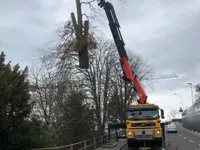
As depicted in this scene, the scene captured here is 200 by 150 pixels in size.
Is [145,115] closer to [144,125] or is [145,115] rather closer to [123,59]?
[144,125]

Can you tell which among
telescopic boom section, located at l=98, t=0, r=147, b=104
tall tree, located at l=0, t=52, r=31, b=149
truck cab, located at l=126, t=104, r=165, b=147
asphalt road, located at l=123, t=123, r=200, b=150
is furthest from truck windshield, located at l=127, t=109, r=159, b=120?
tall tree, located at l=0, t=52, r=31, b=149

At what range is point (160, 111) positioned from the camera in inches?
1071

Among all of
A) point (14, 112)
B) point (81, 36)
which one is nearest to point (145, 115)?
point (14, 112)

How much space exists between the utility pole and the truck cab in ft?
50.8

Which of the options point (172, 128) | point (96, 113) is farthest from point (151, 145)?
point (172, 128)

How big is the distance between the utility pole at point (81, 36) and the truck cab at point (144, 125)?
15.5 metres

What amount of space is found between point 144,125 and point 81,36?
1597 cm

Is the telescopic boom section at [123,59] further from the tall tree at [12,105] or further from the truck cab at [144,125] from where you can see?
the tall tree at [12,105]

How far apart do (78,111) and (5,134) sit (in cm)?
1756

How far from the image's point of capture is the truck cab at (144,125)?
86.5ft

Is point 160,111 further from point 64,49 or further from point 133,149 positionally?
point 64,49

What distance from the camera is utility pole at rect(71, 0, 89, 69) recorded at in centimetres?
1128

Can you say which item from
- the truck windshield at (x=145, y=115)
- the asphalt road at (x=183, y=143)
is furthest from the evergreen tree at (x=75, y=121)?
the truck windshield at (x=145, y=115)

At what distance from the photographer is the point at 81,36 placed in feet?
38.3
